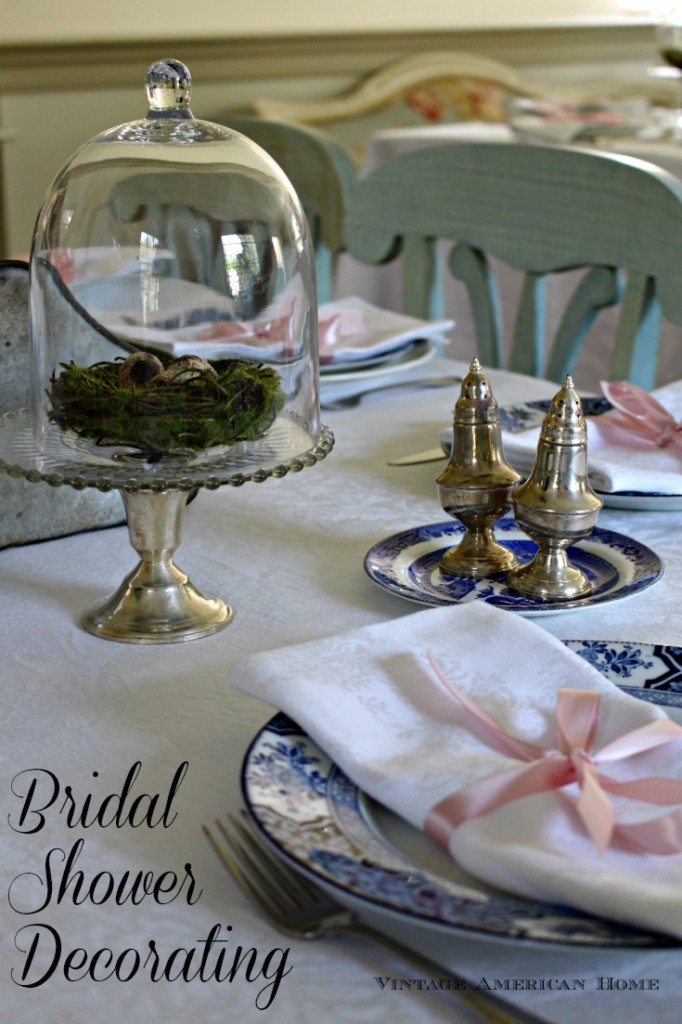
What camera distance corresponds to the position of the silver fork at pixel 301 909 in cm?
36

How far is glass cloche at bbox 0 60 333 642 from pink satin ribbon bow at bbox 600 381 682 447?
0.25m

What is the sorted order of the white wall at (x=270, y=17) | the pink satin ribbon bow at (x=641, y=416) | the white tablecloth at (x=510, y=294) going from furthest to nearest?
the white wall at (x=270, y=17)
the white tablecloth at (x=510, y=294)
the pink satin ribbon bow at (x=641, y=416)

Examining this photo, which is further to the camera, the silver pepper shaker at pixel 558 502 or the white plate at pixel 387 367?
the white plate at pixel 387 367

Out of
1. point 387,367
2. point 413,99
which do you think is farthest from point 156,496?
point 413,99

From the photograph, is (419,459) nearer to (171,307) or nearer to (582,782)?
(171,307)

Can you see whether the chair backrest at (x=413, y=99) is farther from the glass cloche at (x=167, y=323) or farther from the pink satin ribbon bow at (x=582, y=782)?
the pink satin ribbon bow at (x=582, y=782)

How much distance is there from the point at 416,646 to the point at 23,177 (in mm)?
2885

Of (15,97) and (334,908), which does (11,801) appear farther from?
(15,97)

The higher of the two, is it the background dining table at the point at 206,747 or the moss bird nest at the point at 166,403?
the moss bird nest at the point at 166,403

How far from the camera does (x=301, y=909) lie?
400 millimetres

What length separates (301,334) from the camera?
0.73 metres

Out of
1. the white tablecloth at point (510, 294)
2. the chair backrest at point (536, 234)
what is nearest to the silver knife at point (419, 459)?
the chair backrest at point (536, 234)

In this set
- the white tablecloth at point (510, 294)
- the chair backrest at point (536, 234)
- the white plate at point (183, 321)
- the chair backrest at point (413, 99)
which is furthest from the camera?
the chair backrest at point (413, 99)

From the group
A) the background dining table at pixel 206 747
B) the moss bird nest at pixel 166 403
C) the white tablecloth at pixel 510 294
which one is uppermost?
the moss bird nest at pixel 166 403
